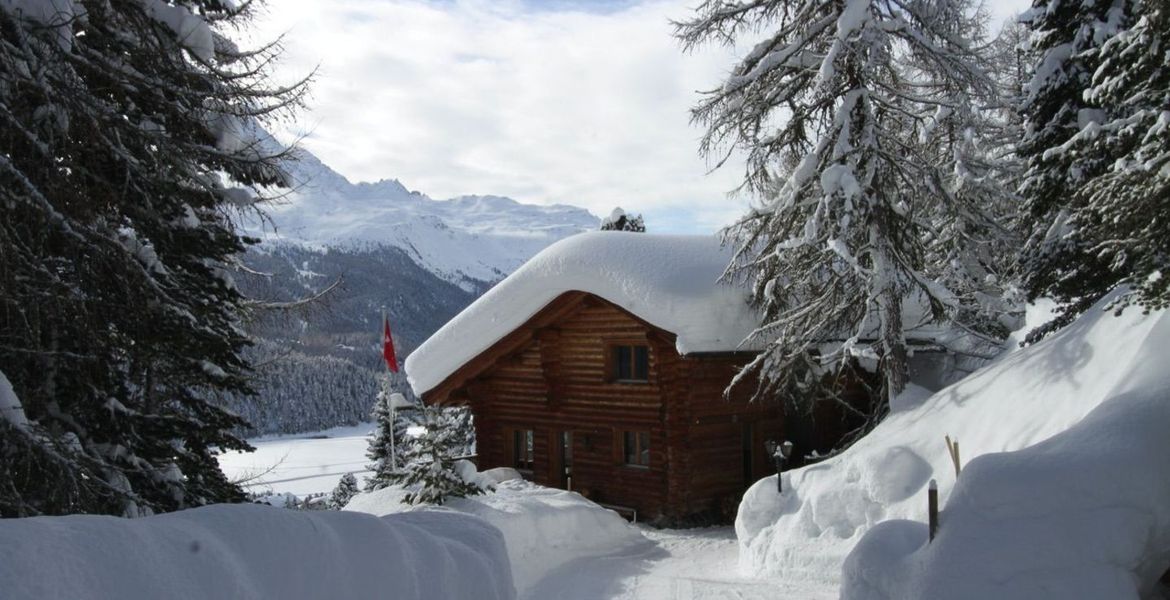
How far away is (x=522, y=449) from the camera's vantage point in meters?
21.0

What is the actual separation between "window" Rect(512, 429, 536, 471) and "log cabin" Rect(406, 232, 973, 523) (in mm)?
31

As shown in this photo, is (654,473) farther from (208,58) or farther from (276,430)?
(276,430)

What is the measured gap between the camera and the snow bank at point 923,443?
9.73 meters

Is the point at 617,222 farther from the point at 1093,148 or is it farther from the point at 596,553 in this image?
the point at 1093,148

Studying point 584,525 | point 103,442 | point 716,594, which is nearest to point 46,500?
point 103,442

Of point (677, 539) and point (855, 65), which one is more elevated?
point (855, 65)

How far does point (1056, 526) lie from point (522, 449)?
51.7 feet

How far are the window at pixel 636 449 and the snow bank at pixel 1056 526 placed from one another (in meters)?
11.8

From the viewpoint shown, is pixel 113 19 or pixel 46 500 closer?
pixel 46 500

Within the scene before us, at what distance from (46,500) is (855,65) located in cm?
1182

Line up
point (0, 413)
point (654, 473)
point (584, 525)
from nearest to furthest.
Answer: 1. point (0, 413)
2. point (584, 525)
3. point (654, 473)

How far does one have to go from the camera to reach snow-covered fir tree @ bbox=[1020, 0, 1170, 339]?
8.05 meters

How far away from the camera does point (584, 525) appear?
15344 mm

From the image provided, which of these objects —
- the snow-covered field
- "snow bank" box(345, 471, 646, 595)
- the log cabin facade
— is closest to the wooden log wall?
the log cabin facade
